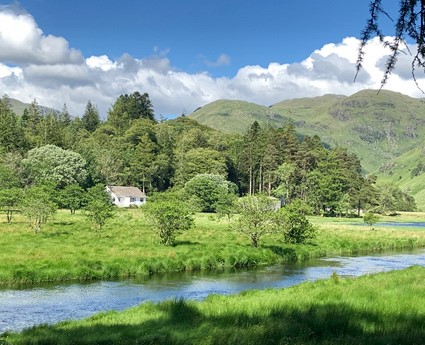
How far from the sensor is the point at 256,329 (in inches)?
521

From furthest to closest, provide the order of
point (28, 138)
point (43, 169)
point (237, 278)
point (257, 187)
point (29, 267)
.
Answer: point (257, 187), point (28, 138), point (43, 169), point (237, 278), point (29, 267)

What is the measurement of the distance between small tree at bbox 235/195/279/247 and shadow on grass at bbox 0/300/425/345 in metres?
33.0

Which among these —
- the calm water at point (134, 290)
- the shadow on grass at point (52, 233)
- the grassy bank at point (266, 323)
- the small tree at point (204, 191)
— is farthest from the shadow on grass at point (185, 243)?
A: the small tree at point (204, 191)

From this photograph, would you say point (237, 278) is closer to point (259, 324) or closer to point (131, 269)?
point (131, 269)

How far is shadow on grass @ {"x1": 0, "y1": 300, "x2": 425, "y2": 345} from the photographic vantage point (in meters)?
12.2

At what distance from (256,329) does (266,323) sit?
1158 mm

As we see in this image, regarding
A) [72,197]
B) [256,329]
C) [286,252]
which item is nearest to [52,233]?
[286,252]

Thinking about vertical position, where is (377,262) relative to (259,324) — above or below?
below

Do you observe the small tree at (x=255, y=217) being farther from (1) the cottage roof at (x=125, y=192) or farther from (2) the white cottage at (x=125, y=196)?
(1) the cottage roof at (x=125, y=192)

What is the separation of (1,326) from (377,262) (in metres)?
37.8

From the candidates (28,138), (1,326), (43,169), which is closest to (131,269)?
(1,326)

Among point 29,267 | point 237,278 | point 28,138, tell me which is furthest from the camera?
point 28,138

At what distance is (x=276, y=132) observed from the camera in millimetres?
171625

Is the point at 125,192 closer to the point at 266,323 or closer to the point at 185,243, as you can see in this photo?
the point at 185,243
